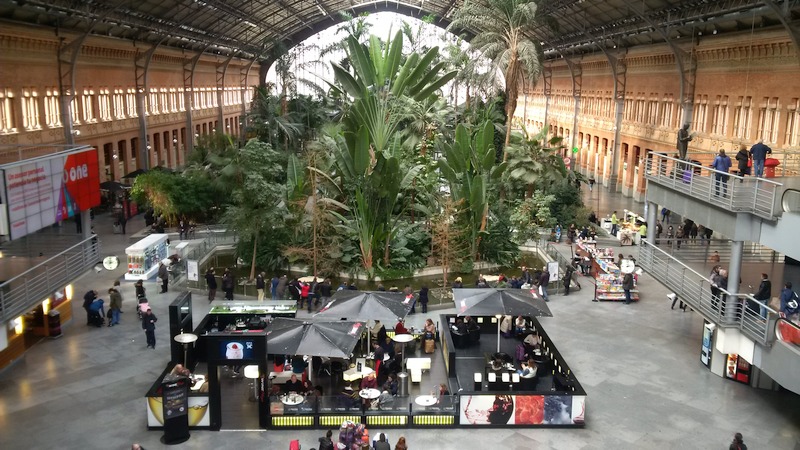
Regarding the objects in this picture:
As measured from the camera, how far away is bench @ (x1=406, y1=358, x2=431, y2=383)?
15.2 m

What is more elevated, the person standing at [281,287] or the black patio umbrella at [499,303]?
the black patio umbrella at [499,303]

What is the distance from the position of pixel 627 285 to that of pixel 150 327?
13689 mm

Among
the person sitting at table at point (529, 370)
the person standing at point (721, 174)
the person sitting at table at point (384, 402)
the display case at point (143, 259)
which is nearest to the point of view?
the person sitting at table at point (384, 402)

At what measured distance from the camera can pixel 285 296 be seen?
20.9 metres

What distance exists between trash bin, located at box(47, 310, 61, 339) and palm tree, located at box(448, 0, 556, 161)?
57.5 feet

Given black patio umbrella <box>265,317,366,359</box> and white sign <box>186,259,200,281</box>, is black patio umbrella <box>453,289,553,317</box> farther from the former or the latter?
white sign <box>186,259,200,281</box>

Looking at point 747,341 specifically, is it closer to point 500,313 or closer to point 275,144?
point 500,313

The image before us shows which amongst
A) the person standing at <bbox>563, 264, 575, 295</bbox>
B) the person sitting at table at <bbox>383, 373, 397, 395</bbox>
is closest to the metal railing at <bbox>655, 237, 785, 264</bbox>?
the person standing at <bbox>563, 264, 575, 295</bbox>

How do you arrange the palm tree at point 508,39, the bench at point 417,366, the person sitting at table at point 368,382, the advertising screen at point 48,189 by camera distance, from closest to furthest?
the advertising screen at point 48,189 → the person sitting at table at point 368,382 → the bench at point 417,366 → the palm tree at point 508,39

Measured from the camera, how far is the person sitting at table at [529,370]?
14570 millimetres

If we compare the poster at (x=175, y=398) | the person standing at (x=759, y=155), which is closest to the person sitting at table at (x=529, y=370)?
the person standing at (x=759, y=155)

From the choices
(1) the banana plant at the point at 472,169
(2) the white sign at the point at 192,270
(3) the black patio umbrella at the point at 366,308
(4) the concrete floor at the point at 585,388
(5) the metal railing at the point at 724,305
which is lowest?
(4) the concrete floor at the point at 585,388

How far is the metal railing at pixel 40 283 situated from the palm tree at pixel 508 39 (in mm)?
17017

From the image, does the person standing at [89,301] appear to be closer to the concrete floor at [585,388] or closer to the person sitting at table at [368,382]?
the concrete floor at [585,388]
